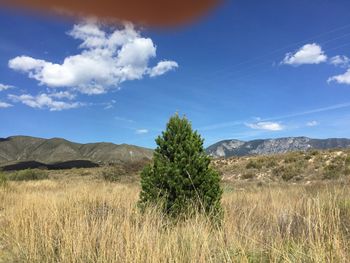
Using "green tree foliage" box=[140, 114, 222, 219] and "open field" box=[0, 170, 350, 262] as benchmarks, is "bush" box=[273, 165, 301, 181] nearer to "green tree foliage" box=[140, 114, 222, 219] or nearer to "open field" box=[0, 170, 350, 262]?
"green tree foliage" box=[140, 114, 222, 219]

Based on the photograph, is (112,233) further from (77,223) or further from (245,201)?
(245,201)

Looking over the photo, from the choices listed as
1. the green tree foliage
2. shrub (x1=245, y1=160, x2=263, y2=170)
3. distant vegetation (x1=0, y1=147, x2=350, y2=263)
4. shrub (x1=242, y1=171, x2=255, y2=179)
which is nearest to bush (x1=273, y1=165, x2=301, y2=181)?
shrub (x1=242, y1=171, x2=255, y2=179)

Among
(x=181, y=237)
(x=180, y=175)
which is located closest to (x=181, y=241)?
(x=181, y=237)

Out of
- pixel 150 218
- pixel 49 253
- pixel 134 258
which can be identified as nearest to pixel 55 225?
pixel 49 253

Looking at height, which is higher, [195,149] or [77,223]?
[195,149]

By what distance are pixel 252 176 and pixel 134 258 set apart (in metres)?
27.0

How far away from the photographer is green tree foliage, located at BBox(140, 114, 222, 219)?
7.16 meters

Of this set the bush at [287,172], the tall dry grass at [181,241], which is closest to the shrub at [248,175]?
the bush at [287,172]

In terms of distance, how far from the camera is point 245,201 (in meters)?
10.3

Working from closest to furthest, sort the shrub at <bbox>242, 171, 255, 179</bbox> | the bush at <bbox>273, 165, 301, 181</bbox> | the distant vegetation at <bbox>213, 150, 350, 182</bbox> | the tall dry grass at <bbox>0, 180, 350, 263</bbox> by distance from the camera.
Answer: the tall dry grass at <bbox>0, 180, 350, 263</bbox>
the distant vegetation at <bbox>213, 150, 350, 182</bbox>
the bush at <bbox>273, 165, 301, 181</bbox>
the shrub at <bbox>242, 171, 255, 179</bbox>

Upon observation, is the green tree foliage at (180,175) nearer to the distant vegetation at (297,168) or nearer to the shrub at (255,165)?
the distant vegetation at (297,168)

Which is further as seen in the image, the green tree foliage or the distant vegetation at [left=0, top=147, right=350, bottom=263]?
the green tree foliage

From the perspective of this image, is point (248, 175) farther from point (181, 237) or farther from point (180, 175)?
point (181, 237)

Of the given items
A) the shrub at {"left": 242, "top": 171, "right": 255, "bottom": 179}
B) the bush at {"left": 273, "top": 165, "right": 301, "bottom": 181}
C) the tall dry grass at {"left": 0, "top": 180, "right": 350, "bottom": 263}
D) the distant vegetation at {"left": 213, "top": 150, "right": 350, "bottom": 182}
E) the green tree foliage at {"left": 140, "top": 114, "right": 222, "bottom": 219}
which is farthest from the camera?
the shrub at {"left": 242, "top": 171, "right": 255, "bottom": 179}
